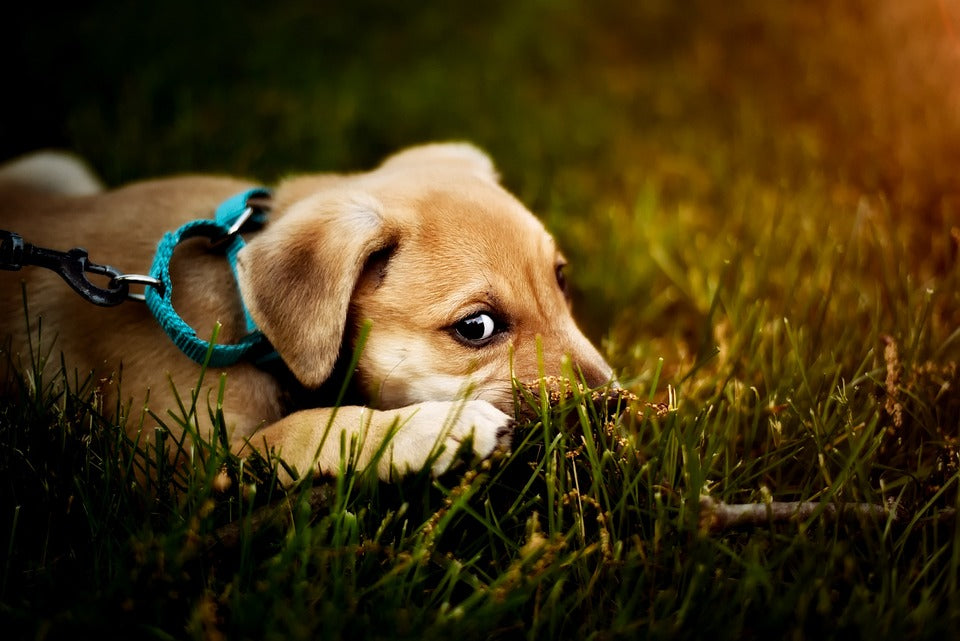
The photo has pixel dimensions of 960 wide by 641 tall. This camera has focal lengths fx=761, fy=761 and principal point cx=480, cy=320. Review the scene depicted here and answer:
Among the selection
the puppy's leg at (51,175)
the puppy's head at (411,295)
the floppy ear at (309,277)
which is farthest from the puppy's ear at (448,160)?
the puppy's leg at (51,175)

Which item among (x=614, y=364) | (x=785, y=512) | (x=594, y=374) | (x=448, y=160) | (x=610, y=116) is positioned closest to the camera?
(x=785, y=512)

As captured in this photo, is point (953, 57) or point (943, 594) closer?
point (943, 594)

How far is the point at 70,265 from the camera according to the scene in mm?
2193

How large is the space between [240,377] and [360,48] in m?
4.76

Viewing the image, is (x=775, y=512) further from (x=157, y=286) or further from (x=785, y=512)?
(x=157, y=286)

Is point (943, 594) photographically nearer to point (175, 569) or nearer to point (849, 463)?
point (849, 463)

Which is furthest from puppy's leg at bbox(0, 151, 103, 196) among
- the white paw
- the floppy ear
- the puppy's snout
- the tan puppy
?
the puppy's snout

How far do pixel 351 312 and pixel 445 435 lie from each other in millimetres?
636

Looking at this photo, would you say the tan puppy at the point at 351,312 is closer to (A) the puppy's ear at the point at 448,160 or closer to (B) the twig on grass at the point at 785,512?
(A) the puppy's ear at the point at 448,160

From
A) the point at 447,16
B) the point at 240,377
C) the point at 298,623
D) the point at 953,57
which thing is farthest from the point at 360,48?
the point at 298,623

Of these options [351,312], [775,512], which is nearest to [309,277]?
[351,312]

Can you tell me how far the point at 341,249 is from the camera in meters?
2.26

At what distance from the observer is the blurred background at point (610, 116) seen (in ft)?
11.6

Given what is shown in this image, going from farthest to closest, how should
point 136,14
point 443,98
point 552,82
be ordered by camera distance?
point 552,82, point 136,14, point 443,98
